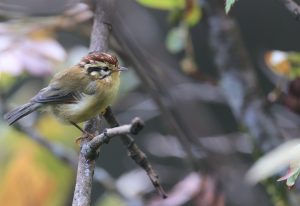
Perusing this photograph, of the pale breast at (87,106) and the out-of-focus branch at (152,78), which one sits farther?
the out-of-focus branch at (152,78)

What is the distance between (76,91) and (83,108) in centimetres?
22

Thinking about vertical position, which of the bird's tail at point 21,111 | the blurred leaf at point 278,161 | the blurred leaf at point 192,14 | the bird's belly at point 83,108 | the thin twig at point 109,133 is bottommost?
the blurred leaf at point 278,161

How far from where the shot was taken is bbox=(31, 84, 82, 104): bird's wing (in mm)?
2711

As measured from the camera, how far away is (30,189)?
2.96 meters

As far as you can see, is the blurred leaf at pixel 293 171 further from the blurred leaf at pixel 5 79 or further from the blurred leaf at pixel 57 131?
the blurred leaf at pixel 57 131

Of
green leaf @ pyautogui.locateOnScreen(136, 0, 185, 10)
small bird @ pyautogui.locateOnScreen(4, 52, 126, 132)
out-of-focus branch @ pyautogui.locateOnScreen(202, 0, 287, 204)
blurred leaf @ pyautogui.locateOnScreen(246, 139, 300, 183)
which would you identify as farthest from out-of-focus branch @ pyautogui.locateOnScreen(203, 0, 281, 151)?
blurred leaf @ pyautogui.locateOnScreen(246, 139, 300, 183)

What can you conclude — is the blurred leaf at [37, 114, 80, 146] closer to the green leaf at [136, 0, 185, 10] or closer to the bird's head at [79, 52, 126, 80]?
the bird's head at [79, 52, 126, 80]

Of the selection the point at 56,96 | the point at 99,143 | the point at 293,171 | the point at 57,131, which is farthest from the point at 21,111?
the point at 293,171

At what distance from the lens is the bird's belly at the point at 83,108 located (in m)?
2.48

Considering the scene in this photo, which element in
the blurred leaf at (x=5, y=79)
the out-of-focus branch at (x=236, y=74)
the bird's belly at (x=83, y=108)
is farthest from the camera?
the out-of-focus branch at (x=236, y=74)

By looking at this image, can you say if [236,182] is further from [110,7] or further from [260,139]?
[110,7]

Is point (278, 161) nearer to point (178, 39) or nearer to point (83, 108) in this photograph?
point (83, 108)

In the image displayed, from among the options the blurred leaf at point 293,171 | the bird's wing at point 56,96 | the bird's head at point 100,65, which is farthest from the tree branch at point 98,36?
the blurred leaf at point 293,171

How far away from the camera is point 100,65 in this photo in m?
2.63
